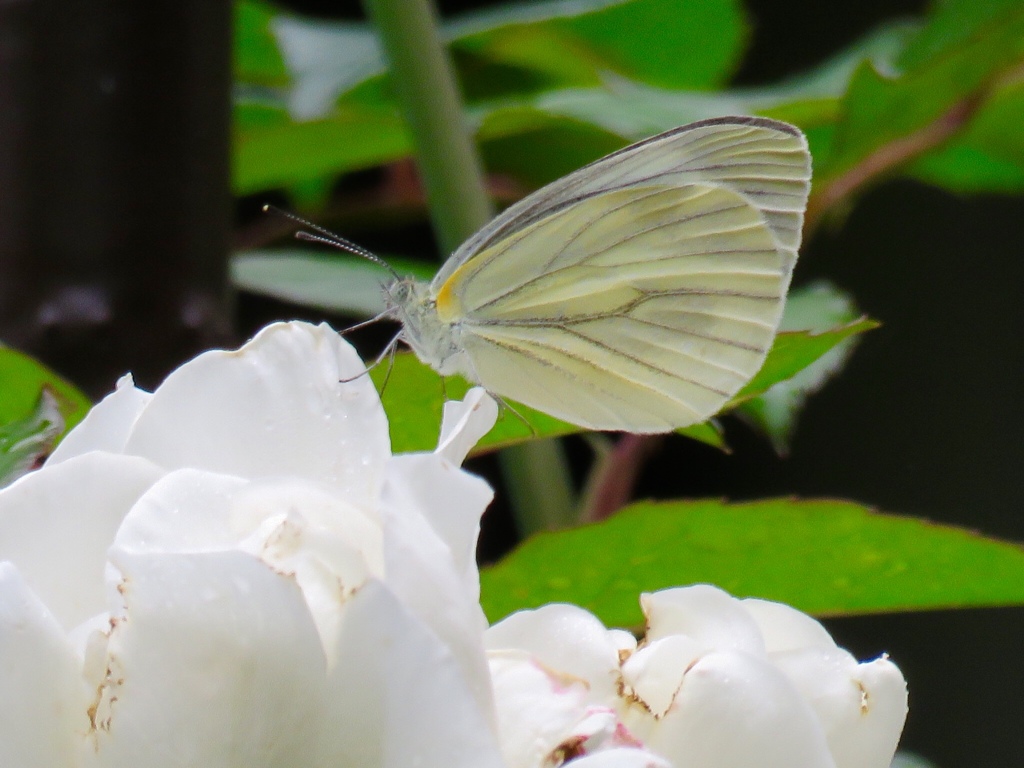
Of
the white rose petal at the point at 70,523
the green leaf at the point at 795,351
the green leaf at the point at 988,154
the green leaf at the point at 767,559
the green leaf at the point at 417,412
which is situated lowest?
the green leaf at the point at 988,154

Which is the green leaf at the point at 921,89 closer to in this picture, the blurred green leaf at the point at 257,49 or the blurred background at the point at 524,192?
the blurred background at the point at 524,192

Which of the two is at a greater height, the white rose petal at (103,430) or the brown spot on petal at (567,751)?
the white rose petal at (103,430)

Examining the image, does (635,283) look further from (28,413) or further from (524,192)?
(28,413)

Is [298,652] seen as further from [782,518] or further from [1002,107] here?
[1002,107]

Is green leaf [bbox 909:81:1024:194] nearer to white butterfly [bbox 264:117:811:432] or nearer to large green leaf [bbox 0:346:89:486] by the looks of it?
white butterfly [bbox 264:117:811:432]

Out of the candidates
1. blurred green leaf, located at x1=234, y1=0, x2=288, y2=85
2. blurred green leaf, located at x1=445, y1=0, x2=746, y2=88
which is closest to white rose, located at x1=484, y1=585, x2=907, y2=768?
blurred green leaf, located at x1=445, y1=0, x2=746, y2=88

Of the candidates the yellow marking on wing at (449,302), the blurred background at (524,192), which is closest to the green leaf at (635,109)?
the blurred background at (524,192)
